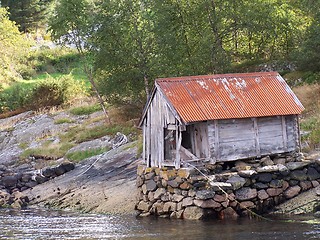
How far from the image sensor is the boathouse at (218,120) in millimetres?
24000

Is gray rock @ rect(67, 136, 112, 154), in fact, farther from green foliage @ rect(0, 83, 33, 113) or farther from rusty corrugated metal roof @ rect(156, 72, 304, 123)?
green foliage @ rect(0, 83, 33, 113)

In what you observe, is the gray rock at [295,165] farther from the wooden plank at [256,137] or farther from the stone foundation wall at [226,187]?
the wooden plank at [256,137]

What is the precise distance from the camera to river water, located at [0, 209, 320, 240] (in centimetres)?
1941

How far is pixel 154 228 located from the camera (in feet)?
70.4

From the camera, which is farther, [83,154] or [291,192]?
[83,154]

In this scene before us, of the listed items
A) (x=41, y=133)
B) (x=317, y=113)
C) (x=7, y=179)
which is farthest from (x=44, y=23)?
(x=317, y=113)

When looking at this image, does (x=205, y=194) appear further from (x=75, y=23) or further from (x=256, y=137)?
(x=75, y=23)

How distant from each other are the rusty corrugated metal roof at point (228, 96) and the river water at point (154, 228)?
4.39 meters

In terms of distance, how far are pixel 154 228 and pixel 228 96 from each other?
6.96m

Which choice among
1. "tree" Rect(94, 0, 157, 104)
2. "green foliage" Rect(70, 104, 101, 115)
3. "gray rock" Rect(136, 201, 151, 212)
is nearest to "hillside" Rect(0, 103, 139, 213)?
"green foliage" Rect(70, 104, 101, 115)

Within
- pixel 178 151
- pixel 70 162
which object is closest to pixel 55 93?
pixel 70 162

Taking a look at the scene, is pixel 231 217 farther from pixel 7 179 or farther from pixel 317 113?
pixel 7 179

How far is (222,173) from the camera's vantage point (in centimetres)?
2384

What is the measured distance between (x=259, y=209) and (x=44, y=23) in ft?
214
